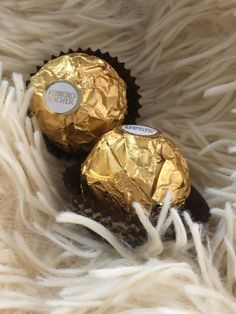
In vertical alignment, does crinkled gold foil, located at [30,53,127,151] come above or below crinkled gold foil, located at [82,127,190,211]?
above

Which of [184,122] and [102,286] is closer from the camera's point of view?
[102,286]

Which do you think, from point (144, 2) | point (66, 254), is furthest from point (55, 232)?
point (144, 2)

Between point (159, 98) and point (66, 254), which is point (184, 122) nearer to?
point (159, 98)

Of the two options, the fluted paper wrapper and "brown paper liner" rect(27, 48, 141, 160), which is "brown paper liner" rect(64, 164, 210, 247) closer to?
the fluted paper wrapper

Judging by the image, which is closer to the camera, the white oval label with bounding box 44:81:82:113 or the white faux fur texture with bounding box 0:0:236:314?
the white faux fur texture with bounding box 0:0:236:314

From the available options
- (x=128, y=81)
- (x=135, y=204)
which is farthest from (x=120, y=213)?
(x=128, y=81)

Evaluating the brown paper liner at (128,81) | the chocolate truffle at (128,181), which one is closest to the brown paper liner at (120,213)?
the chocolate truffle at (128,181)

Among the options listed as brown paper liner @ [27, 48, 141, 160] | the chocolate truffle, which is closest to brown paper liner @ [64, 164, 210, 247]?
the chocolate truffle

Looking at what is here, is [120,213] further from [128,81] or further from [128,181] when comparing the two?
[128,81]
